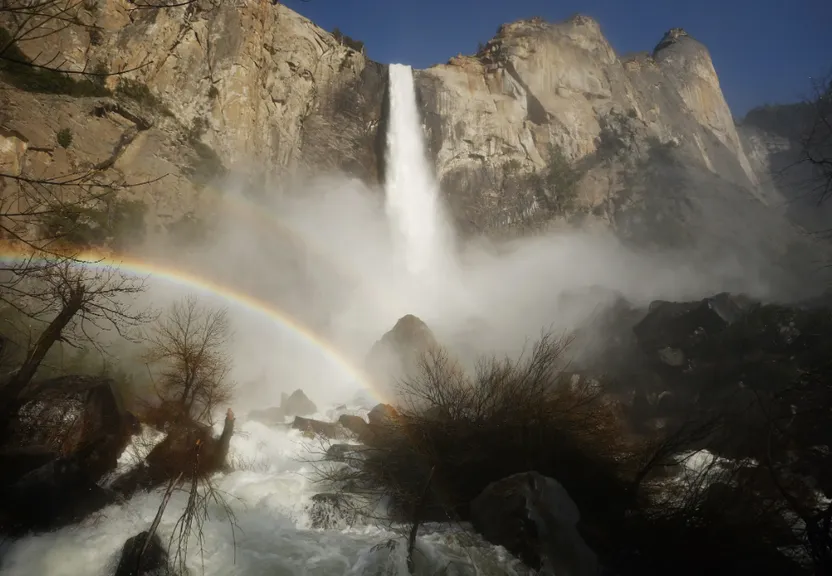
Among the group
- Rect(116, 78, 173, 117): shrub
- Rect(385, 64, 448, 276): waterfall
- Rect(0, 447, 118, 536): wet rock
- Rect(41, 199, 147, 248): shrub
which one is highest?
Rect(385, 64, 448, 276): waterfall

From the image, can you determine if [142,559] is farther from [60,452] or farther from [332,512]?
[60,452]

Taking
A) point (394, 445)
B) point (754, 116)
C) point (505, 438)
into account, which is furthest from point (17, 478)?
point (754, 116)

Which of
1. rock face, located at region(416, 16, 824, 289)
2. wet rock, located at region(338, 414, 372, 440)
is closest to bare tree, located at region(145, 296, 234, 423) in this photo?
wet rock, located at region(338, 414, 372, 440)

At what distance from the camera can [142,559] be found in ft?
29.6

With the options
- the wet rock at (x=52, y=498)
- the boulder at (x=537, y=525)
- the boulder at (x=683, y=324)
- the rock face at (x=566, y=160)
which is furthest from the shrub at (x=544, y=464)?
the rock face at (x=566, y=160)

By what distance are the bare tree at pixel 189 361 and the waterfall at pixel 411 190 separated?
18.9 metres

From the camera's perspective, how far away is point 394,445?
11805mm

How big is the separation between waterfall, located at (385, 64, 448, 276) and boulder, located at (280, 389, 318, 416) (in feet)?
60.9

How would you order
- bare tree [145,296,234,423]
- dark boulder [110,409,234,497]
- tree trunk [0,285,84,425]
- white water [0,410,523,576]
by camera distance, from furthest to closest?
bare tree [145,296,234,423]
dark boulder [110,409,234,497]
tree trunk [0,285,84,425]
white water [0,410,523,576]

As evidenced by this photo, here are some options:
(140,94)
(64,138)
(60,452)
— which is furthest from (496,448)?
(140,94)

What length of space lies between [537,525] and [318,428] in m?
13.1

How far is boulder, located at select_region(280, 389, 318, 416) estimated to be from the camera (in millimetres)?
A: 24125

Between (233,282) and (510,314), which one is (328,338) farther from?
(510,314)

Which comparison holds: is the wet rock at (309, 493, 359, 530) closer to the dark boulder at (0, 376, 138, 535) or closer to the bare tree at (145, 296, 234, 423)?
the dark boulder at (0, 376, 138, 535)
